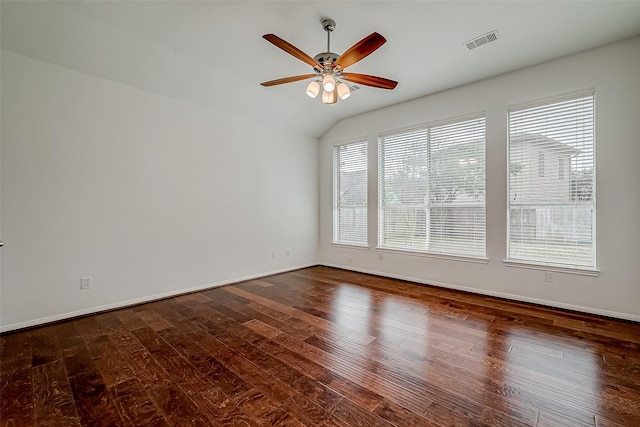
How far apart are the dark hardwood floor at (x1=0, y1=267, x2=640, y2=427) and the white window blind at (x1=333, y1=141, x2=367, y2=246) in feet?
7.09

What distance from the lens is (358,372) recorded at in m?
2.03

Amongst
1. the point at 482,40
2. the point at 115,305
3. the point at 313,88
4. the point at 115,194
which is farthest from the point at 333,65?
the point at 115,305

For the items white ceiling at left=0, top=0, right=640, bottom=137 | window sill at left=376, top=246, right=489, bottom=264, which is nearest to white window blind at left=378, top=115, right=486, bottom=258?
window sill at left=376, top=246, right=489, bottom=264

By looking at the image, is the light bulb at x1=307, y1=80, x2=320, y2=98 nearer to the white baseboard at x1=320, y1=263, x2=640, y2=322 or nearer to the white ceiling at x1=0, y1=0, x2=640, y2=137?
the white ceiling at x1=0, y1=0, x2=640, y2=137

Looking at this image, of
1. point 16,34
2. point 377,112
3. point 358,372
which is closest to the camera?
point 358,372

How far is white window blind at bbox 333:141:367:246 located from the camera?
526 cm

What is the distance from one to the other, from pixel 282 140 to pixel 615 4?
4.34 m

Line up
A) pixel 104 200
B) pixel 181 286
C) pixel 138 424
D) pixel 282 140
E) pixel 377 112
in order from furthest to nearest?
1. pixel 282 140
2. pixel 377 112
3. pixel 181 286
4. pixel 104 200
5. pixel 138 424

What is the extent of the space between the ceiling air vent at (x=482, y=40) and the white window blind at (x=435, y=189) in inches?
43.5

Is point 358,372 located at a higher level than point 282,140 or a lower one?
lower

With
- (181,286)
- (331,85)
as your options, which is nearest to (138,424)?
(181,286)

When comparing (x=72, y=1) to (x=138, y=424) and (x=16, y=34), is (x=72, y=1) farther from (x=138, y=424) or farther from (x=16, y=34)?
(x=138, y=424)

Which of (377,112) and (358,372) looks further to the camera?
(377,112)

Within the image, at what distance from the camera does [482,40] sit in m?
2.91
